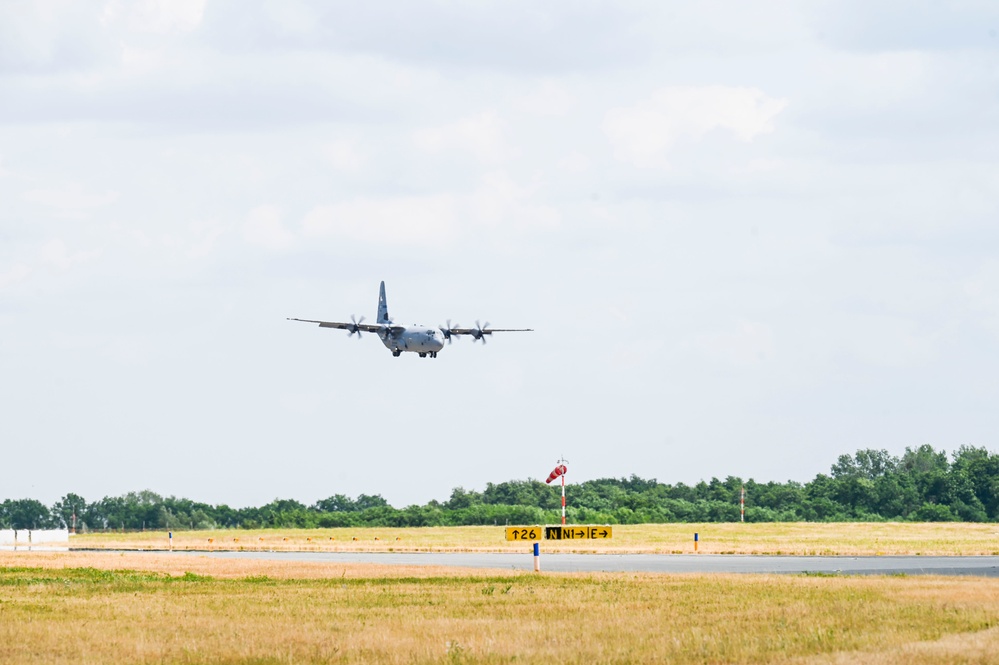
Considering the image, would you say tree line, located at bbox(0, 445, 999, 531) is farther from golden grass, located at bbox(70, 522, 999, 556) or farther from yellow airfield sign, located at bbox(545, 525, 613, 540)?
yellow airfield sign, located at bbox(545, 525, 613, 540)

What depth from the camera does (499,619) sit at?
33.6 m

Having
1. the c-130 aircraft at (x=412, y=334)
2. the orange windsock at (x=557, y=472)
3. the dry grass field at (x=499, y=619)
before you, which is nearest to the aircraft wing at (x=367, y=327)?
the c-130 aircraft at (x=412, y=334)

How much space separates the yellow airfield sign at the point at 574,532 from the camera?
62906mm

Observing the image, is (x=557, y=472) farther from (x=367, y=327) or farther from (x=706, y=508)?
(x=706, y=508)

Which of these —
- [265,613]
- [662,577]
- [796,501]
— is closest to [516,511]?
[796,501]

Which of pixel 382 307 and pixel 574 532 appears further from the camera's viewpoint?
pixel 382 307

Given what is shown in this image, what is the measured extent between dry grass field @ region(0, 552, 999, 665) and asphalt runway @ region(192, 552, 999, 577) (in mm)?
5743

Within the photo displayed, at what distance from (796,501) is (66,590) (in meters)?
135

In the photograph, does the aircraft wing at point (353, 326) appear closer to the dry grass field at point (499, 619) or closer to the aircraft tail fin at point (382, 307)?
the aircraft tail fin at point (382, 307)

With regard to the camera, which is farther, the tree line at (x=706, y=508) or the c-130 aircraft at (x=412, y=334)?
the tree line at (x=706, y=508)

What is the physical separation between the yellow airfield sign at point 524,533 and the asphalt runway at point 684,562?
1089 mm

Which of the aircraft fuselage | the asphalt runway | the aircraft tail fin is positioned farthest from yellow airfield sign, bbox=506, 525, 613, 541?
the aircraft tail fin

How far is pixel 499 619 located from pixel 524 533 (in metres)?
31.6

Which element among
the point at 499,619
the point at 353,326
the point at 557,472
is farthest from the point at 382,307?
the point at 499,619
